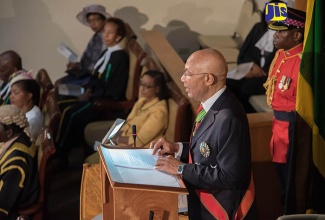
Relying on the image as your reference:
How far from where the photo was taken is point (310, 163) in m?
3.02

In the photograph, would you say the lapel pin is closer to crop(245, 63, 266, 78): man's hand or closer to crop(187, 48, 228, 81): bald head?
crop(187, 48, 228, 81): bald head

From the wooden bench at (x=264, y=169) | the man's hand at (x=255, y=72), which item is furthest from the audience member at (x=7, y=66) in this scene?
the wooden bench at (x=264, y=169)

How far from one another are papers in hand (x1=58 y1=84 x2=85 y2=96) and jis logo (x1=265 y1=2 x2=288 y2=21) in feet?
7.75

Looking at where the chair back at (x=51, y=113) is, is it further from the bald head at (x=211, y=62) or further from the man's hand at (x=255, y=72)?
the bald head at (x=211, y=62)

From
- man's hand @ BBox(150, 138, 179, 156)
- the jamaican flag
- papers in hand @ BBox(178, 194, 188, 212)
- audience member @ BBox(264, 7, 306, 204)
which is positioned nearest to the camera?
man's hand @ BBox(150, 138, 179, 156)

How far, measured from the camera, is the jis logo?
298 centimetres

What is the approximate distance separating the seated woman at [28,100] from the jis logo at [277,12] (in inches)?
69.1

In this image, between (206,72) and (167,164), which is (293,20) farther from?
(167,164)

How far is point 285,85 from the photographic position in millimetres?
3145

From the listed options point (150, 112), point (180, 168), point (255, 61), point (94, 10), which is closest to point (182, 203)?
point (180, 168)

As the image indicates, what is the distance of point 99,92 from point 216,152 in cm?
276

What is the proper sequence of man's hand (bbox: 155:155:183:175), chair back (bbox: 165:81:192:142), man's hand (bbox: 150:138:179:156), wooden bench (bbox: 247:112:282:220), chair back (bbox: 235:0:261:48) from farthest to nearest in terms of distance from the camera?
chair back (bbox: 235:0:261:48)
chair back (bbox: 165:81:192:142)
wooden bench (bbox: 247:112:282:220)
man's hand (bbox: 150:138:179:156)
man's hand (bbox: 155:155:183:175)

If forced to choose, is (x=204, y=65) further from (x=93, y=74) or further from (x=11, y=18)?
(x=11, y=18)

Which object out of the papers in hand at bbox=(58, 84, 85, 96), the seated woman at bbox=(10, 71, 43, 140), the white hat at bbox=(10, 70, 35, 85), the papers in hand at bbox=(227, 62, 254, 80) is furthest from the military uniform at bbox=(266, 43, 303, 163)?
the papers in hand at bbox=(58, 84, 85, 96)
